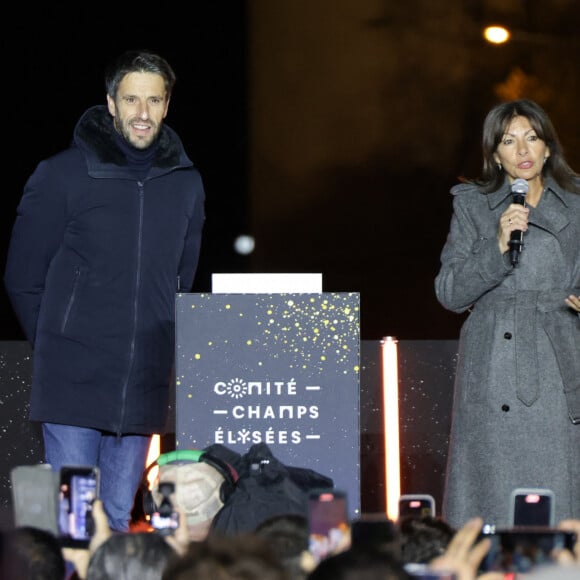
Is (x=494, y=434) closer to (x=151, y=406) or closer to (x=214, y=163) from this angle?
(x=151, y=406)

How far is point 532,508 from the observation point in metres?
3.00

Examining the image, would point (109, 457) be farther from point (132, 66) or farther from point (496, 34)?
point (496, 34)

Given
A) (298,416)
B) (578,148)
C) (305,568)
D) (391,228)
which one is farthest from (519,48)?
(305,568)

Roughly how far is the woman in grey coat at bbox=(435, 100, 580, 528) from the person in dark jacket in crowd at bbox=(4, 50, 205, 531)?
0.80 m

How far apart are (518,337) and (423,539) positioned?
47.8 inches

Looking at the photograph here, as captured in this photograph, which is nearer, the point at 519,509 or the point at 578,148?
the point at 519,509

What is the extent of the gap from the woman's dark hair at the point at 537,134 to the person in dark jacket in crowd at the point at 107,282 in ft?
2.83

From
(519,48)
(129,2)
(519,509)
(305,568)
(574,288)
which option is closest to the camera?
(305,568)

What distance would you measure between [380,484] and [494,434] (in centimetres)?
170

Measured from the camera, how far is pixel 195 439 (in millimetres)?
3498

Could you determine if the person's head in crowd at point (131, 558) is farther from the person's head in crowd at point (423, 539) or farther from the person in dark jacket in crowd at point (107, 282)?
the person in dark jacket in crowd at point (107, 282)

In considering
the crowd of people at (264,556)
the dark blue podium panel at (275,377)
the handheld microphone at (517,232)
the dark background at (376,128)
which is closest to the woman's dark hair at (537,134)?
the handheld microphone at (517,232)

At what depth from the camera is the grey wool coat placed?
3660 millimetres

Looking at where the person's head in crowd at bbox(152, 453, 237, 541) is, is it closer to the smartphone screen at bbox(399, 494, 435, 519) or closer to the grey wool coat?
the smartphone screen at bbox(399, 494, 435, 519)
